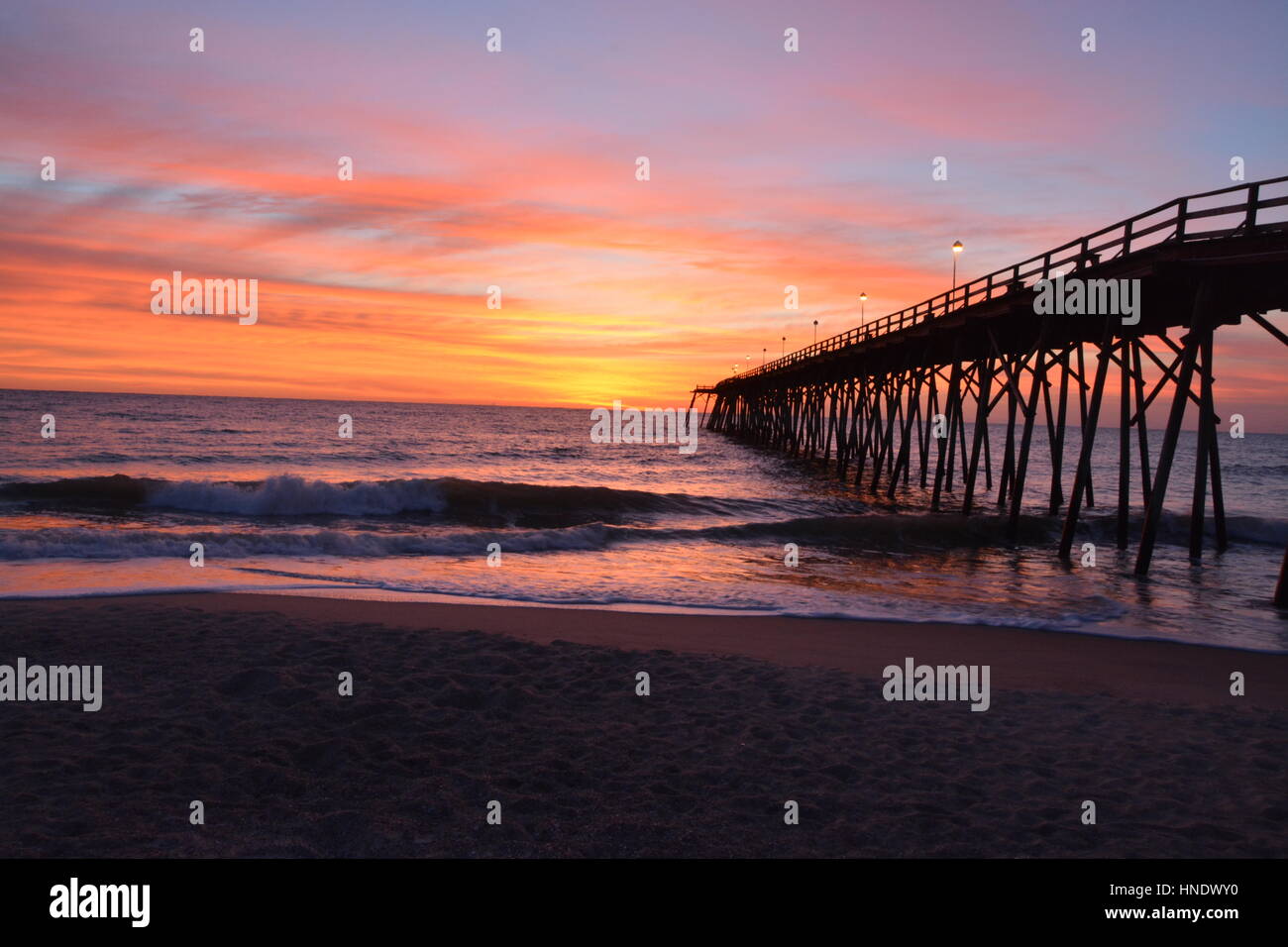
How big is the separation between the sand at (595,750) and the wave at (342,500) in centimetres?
1402

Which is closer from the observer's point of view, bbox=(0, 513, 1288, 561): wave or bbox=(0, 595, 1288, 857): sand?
bbox=(0, 595, 1288, 857): sand

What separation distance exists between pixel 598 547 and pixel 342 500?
30.6 ft

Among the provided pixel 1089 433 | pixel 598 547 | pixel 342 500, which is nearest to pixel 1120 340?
pixel 1089 433

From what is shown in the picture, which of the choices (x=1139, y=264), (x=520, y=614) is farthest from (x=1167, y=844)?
(x=1139, y=264)

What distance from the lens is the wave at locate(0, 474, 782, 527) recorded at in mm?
21625

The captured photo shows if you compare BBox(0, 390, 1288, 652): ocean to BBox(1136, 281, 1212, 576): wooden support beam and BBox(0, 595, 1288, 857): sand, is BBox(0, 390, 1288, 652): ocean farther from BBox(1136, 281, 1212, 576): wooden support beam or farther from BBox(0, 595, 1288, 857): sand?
BBox(0, 595, 1288, 857): sand

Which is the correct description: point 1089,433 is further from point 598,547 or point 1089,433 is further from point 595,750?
point 595,750

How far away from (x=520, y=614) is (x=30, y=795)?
5.69 m

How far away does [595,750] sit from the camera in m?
5.29

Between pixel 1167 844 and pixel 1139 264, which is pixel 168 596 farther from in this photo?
pixel 1139 264

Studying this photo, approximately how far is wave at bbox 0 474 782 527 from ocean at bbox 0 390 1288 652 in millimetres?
63

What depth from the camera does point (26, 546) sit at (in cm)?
1259

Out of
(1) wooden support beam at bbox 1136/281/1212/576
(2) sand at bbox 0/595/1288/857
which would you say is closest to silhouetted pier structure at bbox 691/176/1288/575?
(1) wooden support beam at bbox 1136/281/1212/576

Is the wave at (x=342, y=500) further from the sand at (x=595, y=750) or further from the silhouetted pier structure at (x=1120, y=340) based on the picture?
the sand at (x=595, y=750)
